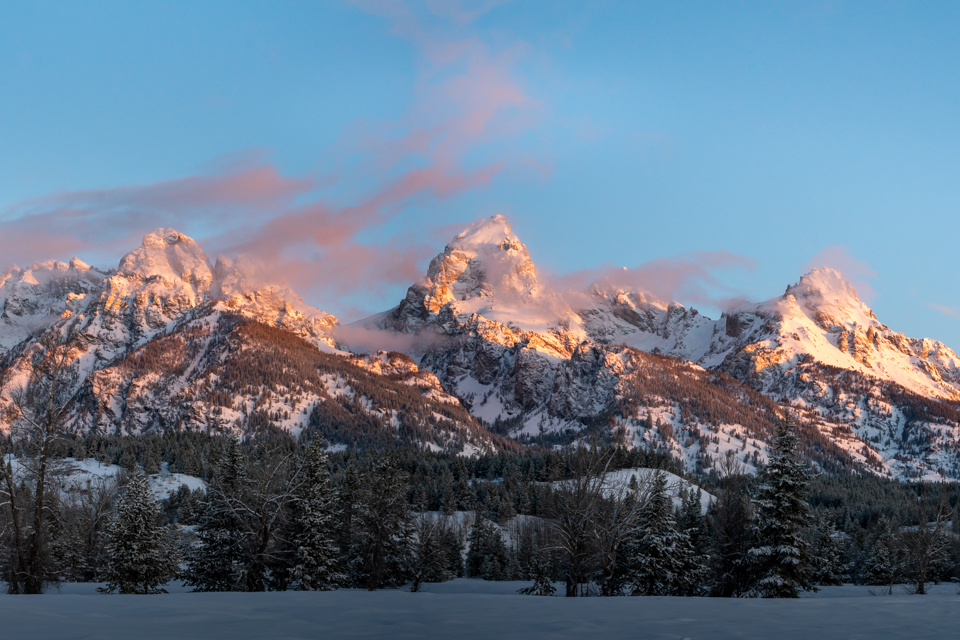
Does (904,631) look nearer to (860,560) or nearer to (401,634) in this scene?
(401,634)

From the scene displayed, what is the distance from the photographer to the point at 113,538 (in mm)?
40125

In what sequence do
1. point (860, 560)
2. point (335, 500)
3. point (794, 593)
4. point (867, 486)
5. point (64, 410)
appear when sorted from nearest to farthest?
point (64, 410) → point (794, 593) → point (335, 500) → point (860, 560) → point (867, 486)

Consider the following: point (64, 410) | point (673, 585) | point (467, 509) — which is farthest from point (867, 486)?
point (64, 410)

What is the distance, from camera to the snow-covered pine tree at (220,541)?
39.6 m

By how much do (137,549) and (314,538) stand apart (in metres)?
9.72

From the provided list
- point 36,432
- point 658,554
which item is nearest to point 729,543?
point 658,554

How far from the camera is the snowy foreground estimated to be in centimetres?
1043

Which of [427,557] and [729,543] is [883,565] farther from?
[427,557]

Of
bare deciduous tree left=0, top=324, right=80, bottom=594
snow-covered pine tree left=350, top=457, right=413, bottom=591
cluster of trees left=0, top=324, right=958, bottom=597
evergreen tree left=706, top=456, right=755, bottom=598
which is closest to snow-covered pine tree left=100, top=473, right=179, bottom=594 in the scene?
cluster of trees left=0, top=324, right=958, bottom=597

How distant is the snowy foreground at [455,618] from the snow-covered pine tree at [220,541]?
2531 cm

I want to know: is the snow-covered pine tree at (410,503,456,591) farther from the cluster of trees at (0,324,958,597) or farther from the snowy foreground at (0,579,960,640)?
→ the snowy foreground at (0,579,960,640)

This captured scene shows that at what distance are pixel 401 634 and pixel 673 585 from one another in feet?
130

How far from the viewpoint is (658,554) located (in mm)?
45906

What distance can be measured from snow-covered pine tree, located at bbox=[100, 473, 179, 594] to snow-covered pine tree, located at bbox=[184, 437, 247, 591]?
6.34ft
